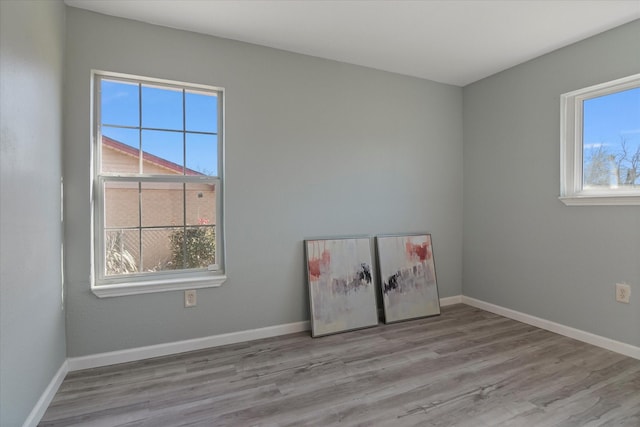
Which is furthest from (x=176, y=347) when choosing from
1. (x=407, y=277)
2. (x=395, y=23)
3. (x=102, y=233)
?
(x=395, y=23)

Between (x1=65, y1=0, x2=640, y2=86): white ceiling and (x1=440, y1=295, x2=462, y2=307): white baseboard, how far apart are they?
249cm

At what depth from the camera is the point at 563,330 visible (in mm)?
2793

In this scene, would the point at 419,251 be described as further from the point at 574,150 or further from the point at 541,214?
the point at 574,150

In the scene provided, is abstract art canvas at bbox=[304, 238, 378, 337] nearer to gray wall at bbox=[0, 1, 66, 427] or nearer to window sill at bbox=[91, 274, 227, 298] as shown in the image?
window sill at bbox=[91, 274, 227, 298]

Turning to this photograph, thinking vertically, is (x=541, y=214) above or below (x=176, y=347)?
above

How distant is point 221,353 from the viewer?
2467mm

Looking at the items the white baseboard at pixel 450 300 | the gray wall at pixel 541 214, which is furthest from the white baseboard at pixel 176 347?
the gray wall at pixel 541 214

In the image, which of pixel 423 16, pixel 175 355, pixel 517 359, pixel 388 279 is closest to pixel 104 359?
pixel 175 355

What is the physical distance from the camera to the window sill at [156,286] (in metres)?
2.25

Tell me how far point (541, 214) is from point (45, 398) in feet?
12.7

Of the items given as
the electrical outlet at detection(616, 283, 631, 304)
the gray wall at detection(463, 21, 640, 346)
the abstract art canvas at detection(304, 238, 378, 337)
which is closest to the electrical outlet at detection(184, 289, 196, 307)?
the abstract art canvas at detection(304, 238, 378, 337)

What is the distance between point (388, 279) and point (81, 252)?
2538mm

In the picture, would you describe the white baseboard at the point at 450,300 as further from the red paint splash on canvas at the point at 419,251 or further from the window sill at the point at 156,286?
the window sill at the point at 156,286

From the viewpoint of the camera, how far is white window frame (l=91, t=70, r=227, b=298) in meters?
2.28
